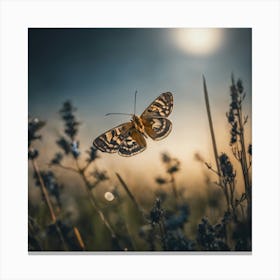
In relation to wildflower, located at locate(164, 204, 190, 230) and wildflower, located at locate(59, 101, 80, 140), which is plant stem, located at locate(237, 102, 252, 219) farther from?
wildflower, located at locate(59, 101, 80, 140)

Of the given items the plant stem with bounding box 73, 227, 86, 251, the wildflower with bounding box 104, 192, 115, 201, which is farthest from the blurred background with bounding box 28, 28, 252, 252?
the plant stem with bounding box 73, 227, 86, 251

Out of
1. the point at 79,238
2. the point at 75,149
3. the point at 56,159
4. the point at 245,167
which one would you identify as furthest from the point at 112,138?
Answer: the point at 245,167

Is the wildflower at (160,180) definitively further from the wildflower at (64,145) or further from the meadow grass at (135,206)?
the wildflower at (64,145)

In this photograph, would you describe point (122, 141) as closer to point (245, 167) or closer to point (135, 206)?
point (135, 206)

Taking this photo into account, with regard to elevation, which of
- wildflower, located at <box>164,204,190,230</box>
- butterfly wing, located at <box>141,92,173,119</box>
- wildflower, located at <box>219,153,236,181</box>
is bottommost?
wildflower, located at <box>164,204,190,230</box>

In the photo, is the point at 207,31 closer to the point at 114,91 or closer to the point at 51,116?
the point at 114,91

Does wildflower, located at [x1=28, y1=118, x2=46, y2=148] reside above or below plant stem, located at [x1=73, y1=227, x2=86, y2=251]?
above
